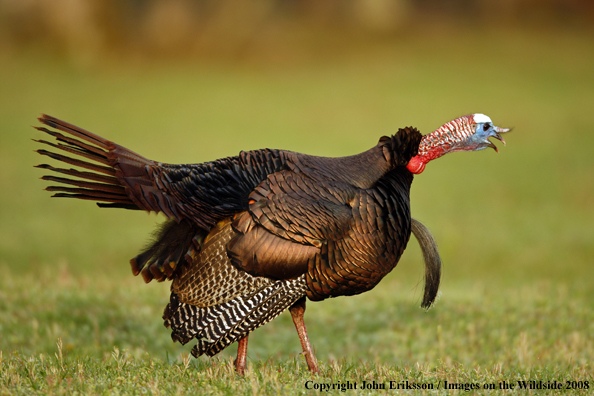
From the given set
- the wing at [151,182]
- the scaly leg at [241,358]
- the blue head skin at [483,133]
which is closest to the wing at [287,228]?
the wing at [151,182]

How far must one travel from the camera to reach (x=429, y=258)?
4.62m

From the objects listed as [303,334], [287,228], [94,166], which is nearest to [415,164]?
[287,228]

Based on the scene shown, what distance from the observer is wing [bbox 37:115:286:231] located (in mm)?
4109

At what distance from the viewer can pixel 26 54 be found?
2206cm

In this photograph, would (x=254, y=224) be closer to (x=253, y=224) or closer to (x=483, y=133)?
(x=253, y=224)

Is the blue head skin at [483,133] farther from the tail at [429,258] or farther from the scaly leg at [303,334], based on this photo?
the scaly leg at [303,334]

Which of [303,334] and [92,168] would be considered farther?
[303,334]

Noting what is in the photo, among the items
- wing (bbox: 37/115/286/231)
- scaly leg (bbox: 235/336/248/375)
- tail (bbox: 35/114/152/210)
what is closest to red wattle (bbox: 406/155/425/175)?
wing (bbox: 37/115/286/231)

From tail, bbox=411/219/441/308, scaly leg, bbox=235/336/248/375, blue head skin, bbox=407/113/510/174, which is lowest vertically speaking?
scaly leg, bbox=235/336/248/375

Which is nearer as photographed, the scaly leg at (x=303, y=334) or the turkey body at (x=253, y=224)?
the turkey body at (x=253, y=224)

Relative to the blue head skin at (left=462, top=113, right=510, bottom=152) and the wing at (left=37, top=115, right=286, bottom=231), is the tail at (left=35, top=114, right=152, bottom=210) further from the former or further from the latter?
the blue head skin at (left=462, top=113, right=510, bottom=152)

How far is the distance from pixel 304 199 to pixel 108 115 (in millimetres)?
15432

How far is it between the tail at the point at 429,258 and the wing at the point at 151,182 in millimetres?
1132

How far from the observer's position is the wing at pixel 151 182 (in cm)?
411
